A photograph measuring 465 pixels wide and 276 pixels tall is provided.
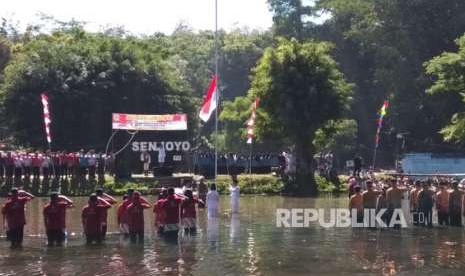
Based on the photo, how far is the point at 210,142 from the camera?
250ft

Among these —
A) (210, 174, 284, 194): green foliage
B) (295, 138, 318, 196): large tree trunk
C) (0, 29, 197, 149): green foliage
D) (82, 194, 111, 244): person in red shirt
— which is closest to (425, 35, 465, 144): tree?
(295, 138, 318, 196): large tree trunk

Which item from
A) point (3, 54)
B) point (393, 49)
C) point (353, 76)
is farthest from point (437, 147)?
point (3, 54)

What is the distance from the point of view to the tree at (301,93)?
4391 centimetres

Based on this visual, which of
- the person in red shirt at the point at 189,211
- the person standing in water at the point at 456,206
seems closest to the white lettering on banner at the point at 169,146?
the person standing in water at the point at 456,206

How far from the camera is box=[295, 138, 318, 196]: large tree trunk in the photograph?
4294 centimetres

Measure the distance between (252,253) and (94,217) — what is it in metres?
4.35

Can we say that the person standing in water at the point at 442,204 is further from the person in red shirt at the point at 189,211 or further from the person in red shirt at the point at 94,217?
the person in red shirt at the point at 94,217

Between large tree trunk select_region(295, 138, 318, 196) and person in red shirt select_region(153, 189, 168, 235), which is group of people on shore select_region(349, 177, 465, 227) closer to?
person in red shirt select_region(153, 189, 168, 235)

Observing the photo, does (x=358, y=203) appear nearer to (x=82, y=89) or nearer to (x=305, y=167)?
(x=305, y=167)

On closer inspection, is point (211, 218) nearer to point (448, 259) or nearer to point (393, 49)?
point (448, 259)

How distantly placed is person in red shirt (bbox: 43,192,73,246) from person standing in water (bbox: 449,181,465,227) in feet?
41.0

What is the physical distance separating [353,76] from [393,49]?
10.6 metres

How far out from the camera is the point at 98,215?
66.3 feet

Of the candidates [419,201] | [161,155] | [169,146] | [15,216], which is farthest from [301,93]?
[15,216]
